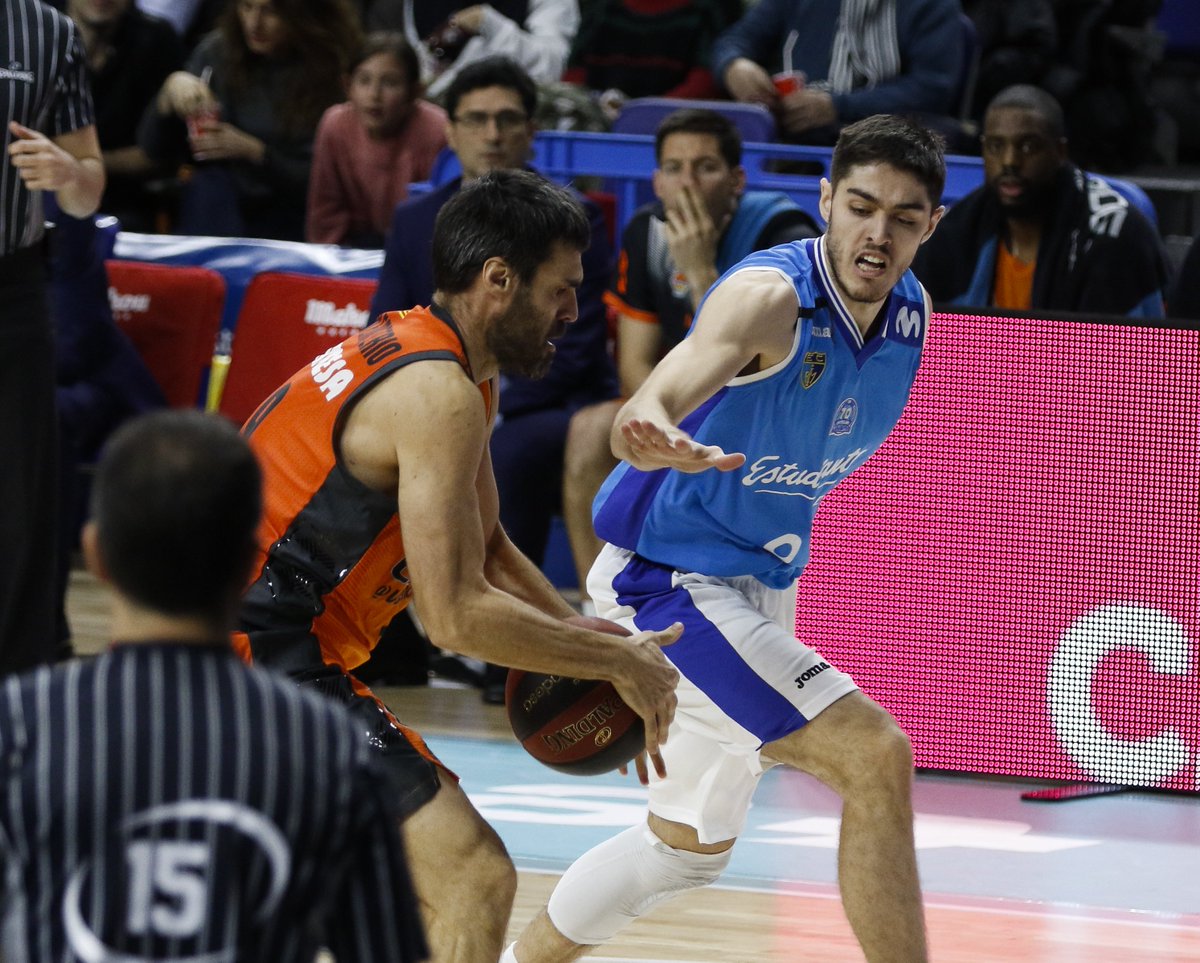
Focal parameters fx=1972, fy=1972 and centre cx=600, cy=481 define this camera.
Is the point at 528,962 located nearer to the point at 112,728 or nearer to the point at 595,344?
the point at 112,728

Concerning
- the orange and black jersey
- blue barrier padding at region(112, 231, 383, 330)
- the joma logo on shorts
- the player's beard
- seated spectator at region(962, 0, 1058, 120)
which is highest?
seated spectator at region(962, 0, 1058, 120)

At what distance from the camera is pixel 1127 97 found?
352 inches

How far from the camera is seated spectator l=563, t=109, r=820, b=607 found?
256 inches

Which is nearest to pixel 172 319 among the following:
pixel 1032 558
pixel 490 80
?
pixel 490 80

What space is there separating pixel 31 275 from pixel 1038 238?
3304 millimetres

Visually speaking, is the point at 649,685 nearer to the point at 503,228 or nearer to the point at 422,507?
the point at 422,507

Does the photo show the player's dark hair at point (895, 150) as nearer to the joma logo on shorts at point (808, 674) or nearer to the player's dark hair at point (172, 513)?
the joma logo on shorts at point (808, 674)

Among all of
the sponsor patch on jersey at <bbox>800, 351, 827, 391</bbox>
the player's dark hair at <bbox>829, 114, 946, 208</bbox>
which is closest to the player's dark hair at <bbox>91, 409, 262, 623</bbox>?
the sponsor patch on jersey at <bbox>800, 351, 827, 391</bbox>

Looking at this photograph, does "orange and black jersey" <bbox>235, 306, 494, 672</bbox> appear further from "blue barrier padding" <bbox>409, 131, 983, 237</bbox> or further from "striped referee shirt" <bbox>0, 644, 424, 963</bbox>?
"blue barrier padding" <bbox>409, 131, 983, 237</bbox>

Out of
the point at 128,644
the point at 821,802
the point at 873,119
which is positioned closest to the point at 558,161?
the point at 821,802

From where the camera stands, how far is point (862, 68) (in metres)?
8.08

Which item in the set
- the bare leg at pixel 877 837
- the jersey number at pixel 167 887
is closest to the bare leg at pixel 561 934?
the bare leg at pixel 877 837

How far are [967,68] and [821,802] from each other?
13.5 ft

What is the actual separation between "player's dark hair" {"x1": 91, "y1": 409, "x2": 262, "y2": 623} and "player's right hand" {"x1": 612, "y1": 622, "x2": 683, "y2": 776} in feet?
4.53
